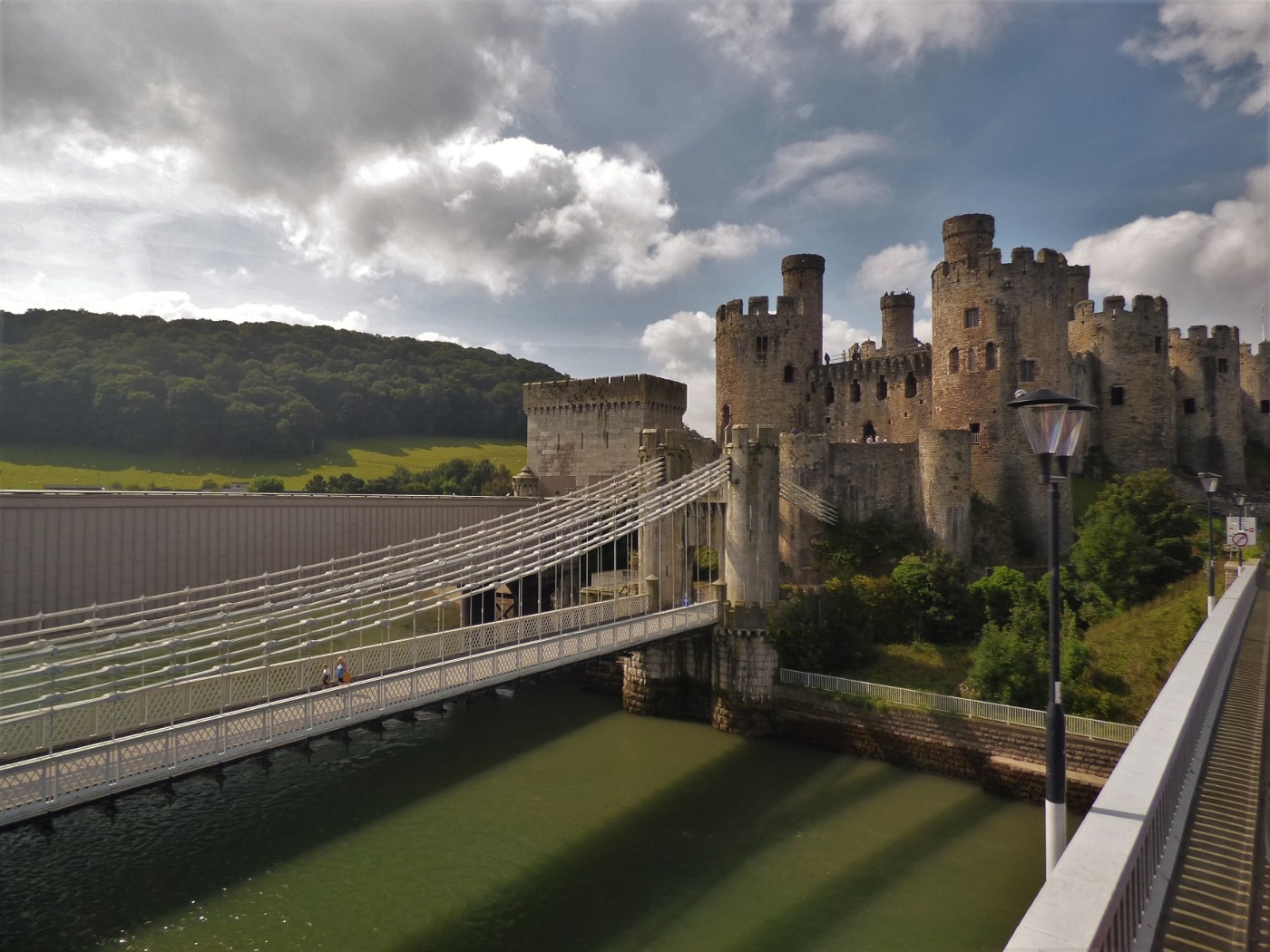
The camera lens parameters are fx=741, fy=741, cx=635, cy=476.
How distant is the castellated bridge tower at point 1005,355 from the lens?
2314cm

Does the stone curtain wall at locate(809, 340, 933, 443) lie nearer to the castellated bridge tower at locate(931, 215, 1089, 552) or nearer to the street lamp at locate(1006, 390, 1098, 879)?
the castellated bridge tower at locate(931, 215, 1089, 552)

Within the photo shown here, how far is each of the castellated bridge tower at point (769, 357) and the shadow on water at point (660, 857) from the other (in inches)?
649

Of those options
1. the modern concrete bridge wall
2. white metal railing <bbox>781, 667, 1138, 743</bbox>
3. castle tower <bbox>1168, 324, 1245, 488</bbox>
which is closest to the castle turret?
castle tower <bbox>1168, 324, 1245, 488</bbox>

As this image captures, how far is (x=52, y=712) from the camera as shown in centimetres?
684

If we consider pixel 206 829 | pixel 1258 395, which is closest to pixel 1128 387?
pixel 1258 395

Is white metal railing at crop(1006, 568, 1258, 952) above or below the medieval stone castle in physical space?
below

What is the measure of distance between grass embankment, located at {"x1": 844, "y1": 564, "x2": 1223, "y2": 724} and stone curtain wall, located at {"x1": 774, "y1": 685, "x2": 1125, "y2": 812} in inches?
42.7

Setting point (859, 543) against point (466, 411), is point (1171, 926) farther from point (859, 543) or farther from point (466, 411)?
point (466, 411)

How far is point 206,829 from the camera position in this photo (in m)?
11.1

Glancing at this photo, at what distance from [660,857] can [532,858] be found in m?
1.85

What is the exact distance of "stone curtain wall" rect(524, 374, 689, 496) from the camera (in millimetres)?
29406

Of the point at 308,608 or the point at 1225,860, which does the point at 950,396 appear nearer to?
the point at 308,608

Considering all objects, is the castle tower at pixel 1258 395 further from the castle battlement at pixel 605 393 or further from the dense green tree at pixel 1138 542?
the castle battlement at pixel 605 393

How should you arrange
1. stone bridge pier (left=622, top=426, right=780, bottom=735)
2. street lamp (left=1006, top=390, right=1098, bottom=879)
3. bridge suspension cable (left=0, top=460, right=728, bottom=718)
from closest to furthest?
street lamp (left=1006, top=390, right=1098, bottom=879) → bridge suspension cable (left=0, top=460, right=728, bottom=718) → stone bridge pier (left=622, top=426, right=780, bottom=735)
